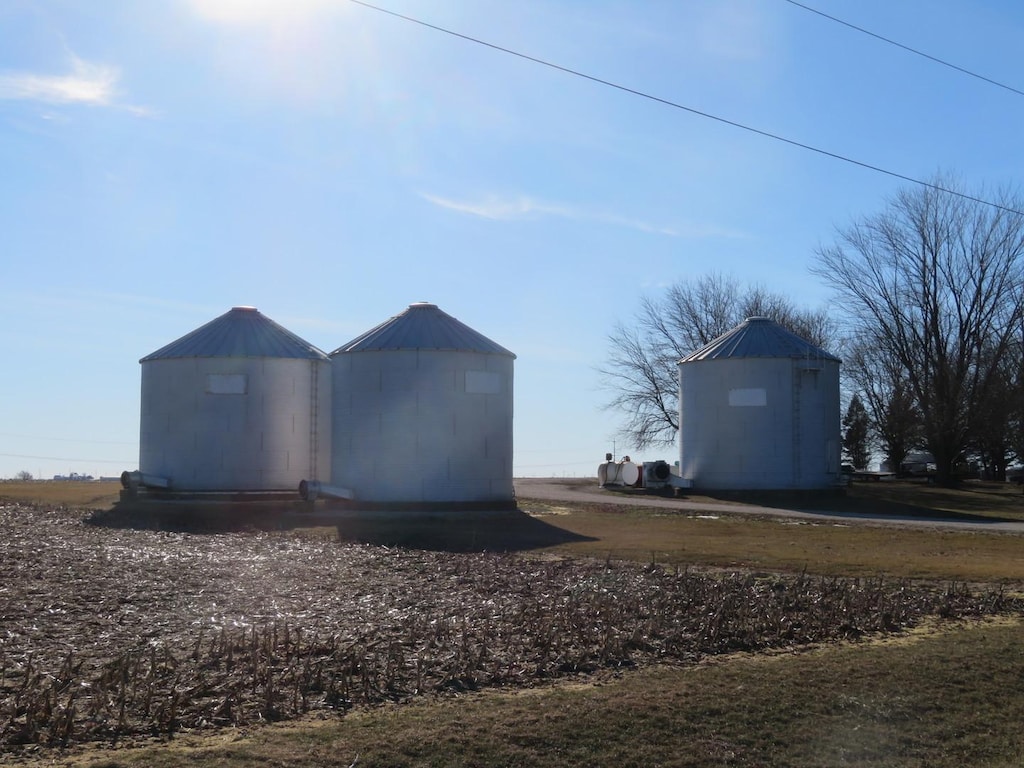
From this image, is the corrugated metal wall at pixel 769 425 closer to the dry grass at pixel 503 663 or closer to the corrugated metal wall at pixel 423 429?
the corrugated metal wall at pixel 423 429

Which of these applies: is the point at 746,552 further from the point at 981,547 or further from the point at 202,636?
the point at 202,636

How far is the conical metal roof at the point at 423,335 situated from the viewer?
35625mm

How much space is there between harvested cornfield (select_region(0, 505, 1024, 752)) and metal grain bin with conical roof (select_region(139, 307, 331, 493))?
53.5 ft

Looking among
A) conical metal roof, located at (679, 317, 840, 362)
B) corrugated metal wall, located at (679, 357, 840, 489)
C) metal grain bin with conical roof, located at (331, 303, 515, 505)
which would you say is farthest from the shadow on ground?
conical metal roof, located at (679, 317, 840, 362)

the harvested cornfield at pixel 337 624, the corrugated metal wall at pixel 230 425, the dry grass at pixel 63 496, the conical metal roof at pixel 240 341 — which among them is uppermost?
the conical metal roof at pixel 240 341

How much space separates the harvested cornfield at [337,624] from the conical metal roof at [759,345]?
27223 mm

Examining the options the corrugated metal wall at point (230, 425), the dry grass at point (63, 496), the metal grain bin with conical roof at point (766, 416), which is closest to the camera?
the dry grass at point (63, 496)

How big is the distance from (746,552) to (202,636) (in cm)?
1329

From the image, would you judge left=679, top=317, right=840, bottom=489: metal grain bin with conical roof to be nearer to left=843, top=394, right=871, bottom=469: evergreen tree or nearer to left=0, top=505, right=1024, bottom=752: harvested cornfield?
left=843, top=394, right=871, bottom=469: evergreen tree

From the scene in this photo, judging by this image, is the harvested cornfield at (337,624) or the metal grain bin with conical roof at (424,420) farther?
the metal grain bin with conical roof at (424,420)

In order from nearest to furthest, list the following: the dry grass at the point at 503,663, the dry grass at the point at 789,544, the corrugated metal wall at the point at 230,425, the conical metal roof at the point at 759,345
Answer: the dry grass at the point at 503,663 → the dry grass at the point at 789,544 → the corrugated metal wall at the point at 230,425 → the conical metal roof at the point at 759,345

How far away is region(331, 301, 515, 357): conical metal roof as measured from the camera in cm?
3562

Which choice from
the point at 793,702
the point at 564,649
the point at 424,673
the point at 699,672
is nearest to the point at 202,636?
the point at 424,673

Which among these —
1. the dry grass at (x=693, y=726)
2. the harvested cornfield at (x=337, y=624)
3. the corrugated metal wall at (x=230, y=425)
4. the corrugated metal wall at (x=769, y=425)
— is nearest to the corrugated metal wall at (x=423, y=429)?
the corrugated metal wall at (x=230, y=425)
